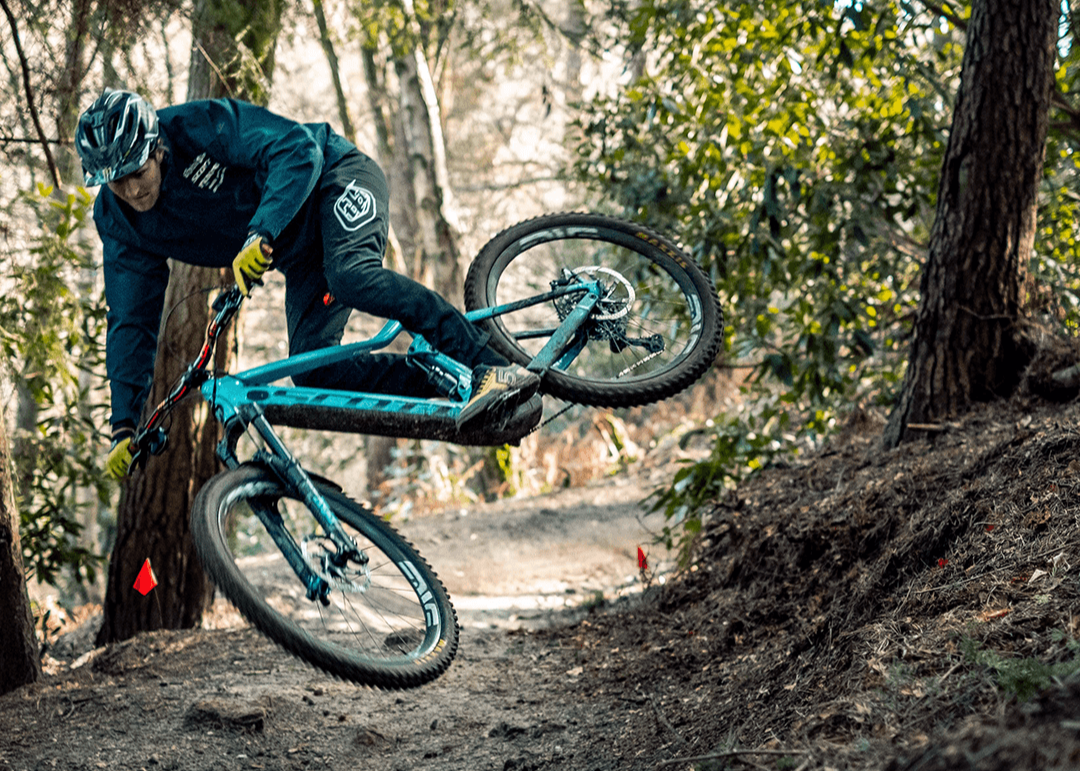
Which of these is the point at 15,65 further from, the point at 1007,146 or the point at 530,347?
the point at 1007,146

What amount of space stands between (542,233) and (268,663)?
2.69 m

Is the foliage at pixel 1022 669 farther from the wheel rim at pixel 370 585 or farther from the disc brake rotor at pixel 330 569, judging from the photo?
the disc brake rotor at pixel 330 569

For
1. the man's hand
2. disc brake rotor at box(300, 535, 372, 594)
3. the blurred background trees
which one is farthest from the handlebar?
the blurred background trees

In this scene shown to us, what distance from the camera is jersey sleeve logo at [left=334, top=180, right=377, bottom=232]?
3174mm

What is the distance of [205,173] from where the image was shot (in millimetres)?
3199

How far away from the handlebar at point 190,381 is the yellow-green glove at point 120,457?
0.09ft

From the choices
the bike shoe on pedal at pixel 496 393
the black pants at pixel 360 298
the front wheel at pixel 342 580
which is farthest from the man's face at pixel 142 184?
the bike shoe on pedal at pixel 496 393

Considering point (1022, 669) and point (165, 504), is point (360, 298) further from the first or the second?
point (165, 504)

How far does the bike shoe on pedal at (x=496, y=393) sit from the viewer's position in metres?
3.03

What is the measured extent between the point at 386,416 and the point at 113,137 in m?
1.38

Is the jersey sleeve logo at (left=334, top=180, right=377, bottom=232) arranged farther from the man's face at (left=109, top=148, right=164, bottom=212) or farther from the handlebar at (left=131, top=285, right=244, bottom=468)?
the man's face at (left=109, top=148, right=164, bottom=212)

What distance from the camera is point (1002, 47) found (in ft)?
14.4

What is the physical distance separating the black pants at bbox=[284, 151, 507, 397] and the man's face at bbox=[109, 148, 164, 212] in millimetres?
575

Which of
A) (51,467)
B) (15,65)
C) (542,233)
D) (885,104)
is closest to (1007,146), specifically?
(885,104)
